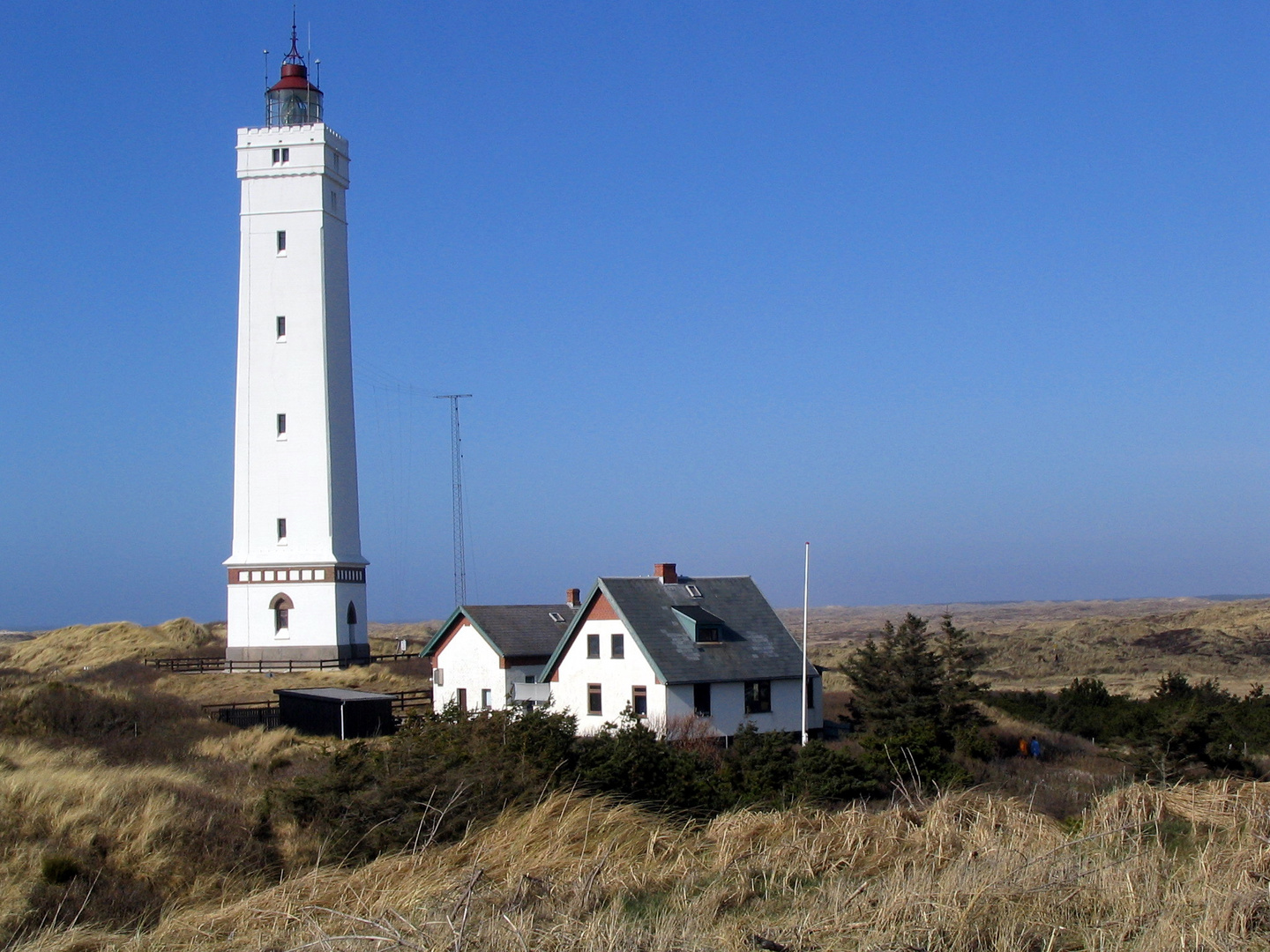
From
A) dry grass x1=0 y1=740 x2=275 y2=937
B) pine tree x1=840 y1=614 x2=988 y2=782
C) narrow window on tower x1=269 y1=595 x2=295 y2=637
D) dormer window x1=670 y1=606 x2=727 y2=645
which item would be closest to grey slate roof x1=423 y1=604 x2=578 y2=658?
dormer window x1=670 y1=606 x2=727 y2=645

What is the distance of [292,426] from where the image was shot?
4834cm

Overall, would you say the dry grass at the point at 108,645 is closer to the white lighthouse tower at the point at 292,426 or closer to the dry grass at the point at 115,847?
the white lighthouse tower at the point at 292,426

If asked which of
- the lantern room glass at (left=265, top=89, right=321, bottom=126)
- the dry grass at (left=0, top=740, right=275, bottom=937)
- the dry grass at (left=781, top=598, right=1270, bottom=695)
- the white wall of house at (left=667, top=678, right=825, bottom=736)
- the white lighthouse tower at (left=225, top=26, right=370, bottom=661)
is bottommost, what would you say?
the dry grass at (left=781, top=598, right=1270, bottom=695)

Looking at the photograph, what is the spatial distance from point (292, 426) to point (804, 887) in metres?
42.8

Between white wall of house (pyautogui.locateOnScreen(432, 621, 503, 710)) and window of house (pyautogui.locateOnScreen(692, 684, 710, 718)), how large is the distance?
8049mm

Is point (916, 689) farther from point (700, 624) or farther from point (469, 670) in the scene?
point (469, 670)

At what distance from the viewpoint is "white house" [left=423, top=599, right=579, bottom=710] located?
40.3 meters

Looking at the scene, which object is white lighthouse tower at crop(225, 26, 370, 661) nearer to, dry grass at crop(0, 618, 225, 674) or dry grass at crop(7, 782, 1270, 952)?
dry grass at crop(0, 618, 225, 674)

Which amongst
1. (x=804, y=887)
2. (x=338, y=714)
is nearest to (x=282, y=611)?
(x=338, y=714)

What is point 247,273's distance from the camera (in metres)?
49.2

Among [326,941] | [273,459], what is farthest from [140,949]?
[273,459]

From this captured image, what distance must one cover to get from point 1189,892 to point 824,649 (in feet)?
272

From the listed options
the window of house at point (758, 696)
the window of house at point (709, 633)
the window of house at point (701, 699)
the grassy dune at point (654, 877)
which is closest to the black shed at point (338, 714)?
the window of house at point (701, 699)

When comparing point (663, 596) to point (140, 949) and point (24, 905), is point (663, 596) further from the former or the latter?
point (140, 949)
